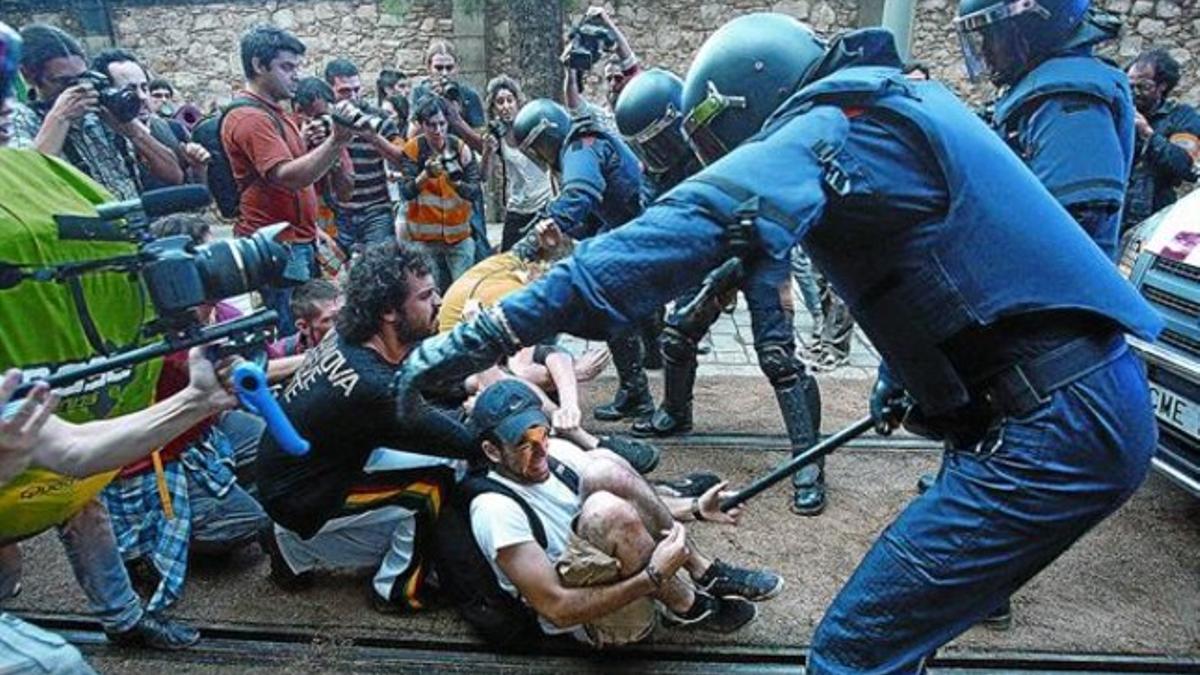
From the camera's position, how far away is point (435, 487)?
279 cm

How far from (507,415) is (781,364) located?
152 centimetres

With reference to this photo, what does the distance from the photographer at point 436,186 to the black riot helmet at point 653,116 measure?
6.55 feet

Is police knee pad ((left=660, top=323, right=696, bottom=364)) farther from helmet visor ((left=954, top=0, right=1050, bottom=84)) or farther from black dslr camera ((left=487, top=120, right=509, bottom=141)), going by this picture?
black dslr camera ((left=487, top=120, right=509, bottom=141))

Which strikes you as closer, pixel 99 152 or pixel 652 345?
pixel 99 152

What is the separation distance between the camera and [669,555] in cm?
A: 238

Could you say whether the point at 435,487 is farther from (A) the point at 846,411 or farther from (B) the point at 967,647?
(A) the point at 846,411

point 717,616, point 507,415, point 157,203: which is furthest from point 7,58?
point 717,616

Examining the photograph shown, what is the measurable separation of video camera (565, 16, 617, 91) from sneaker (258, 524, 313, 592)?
3702 millimetres

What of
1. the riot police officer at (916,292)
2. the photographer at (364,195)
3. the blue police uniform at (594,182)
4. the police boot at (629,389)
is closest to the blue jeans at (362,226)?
the photographer at (364,195)

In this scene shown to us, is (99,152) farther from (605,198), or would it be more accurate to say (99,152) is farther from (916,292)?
(916,292)

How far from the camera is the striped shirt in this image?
18.4 ft

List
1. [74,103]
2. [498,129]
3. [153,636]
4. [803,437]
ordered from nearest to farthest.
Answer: [153,636], [74,103], [803,437], [498,129]

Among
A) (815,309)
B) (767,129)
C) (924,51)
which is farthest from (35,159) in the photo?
(924,51)

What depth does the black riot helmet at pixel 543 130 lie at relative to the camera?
447cm
